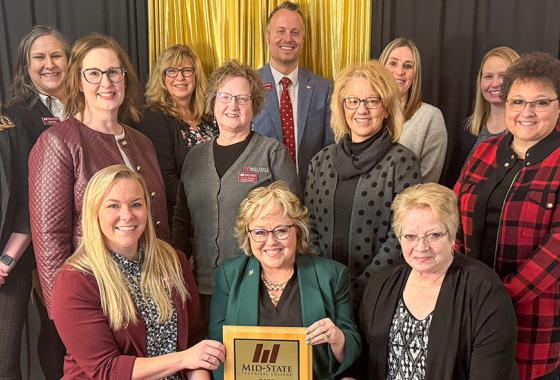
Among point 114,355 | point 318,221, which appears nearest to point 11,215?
point 114,355

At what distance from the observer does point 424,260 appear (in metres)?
2.05

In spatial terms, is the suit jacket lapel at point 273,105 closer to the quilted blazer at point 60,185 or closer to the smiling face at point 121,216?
the quilted blazer at point 60,185

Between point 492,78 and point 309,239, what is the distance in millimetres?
1726

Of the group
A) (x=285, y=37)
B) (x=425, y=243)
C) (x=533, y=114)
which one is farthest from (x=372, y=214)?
(x=285, y=37)

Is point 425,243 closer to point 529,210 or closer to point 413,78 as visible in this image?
point 529,210

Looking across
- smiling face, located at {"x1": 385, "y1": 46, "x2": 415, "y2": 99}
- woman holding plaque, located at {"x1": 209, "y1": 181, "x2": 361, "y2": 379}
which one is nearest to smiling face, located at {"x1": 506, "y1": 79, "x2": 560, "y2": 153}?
woman holding plaque, located at {"x1": 209, "y1": 181, "x2": 361, "y2": 379}

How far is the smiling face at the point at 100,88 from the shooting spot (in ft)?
8.18

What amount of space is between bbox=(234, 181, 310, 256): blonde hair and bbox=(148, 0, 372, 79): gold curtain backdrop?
5.89ft

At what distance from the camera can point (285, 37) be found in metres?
3.56

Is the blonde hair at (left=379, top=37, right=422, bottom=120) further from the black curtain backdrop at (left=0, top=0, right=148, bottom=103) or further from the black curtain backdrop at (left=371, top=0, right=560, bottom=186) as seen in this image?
the black curtain backdrop at (left=0, top=0, right=148, bottom=103)

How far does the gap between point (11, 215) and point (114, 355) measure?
154 centimetres

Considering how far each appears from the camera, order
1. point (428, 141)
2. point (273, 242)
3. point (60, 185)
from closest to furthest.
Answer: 1. point (273, 242)
2. point (60, 185)
3. point (428, 141)

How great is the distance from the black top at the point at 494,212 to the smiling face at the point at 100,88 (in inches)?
65.6

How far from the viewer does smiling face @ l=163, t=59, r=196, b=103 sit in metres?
3.38
